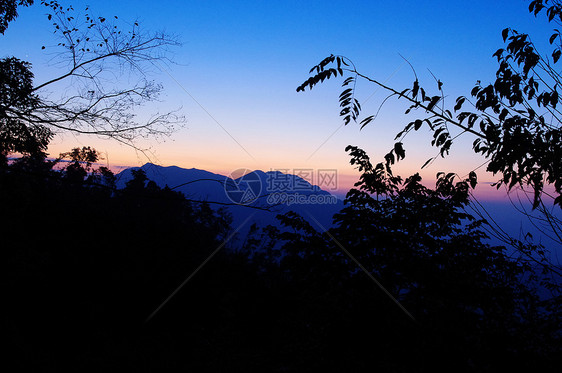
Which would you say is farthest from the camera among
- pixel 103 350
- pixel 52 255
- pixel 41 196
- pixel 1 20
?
pixel 41 196

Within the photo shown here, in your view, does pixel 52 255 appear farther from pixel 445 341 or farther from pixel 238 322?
pixel 445 341

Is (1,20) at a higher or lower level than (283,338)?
higher

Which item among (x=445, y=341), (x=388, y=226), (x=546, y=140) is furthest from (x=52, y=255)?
(x=546, y=140)

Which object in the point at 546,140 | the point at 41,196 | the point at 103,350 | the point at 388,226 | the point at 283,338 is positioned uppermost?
the point at 546,140

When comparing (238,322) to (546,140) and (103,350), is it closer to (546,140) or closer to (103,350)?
(103,350)

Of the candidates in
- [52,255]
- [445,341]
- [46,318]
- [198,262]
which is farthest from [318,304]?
[52,255]

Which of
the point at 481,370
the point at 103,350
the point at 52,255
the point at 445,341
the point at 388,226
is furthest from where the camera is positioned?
the point at 52,255

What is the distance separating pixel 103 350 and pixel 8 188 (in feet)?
18.2

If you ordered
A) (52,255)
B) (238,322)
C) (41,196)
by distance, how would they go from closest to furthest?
(238,322)
(52,255)
(41,196)

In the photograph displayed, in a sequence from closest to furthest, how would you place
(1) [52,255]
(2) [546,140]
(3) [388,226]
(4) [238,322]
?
(2) [546,140], (3) [388,226], (4) [238,322], (1) [52,255]

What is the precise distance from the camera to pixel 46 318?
8.20 metres

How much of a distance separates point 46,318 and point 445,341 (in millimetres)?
10259

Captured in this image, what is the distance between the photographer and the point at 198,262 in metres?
13.9

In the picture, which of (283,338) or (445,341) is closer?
(445,341)
